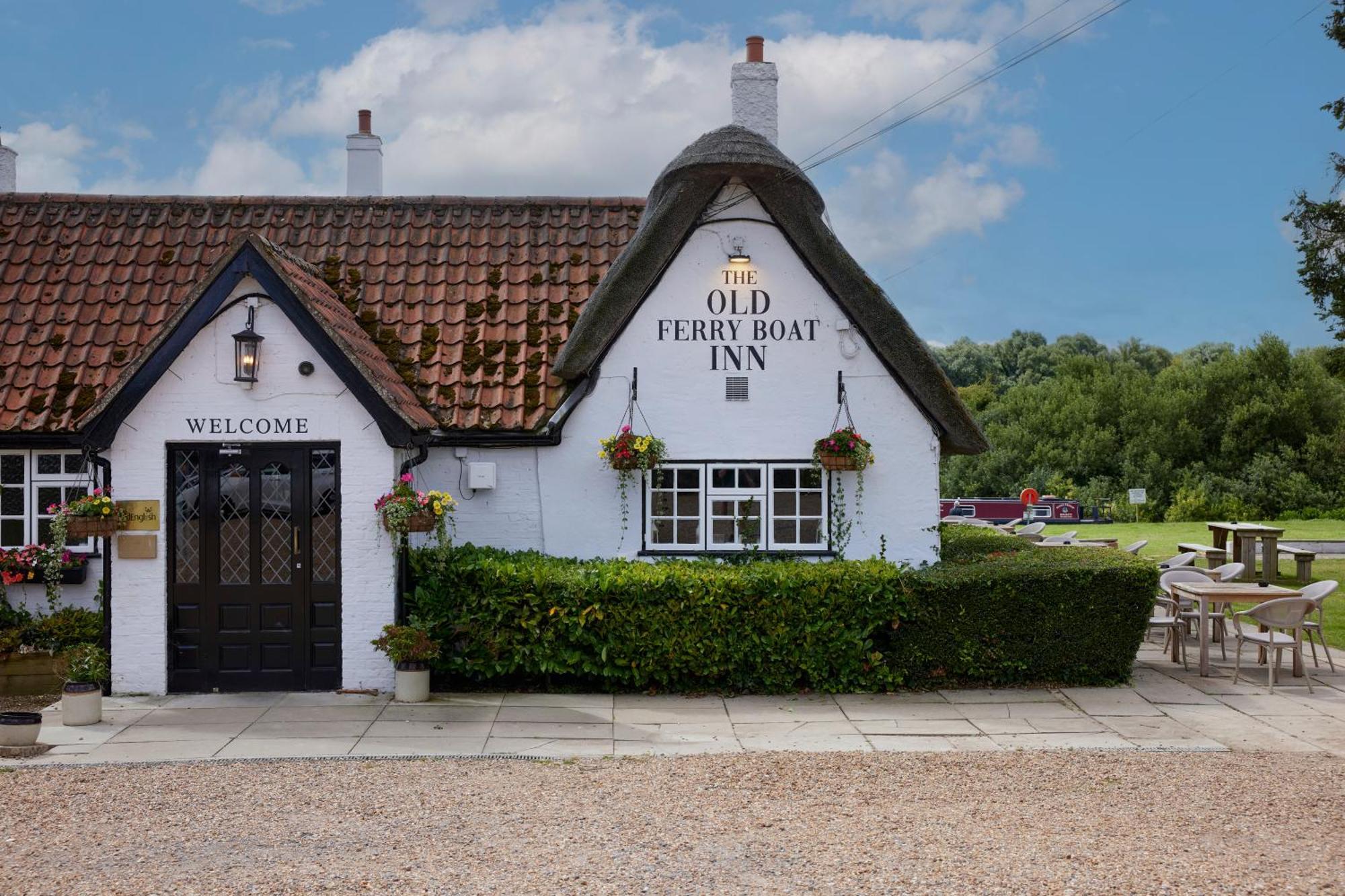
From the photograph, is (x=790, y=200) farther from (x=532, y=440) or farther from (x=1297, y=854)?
(x=1297, y=854)

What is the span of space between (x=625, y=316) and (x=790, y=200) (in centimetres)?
222

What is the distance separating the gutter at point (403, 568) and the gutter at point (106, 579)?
2.71 metres

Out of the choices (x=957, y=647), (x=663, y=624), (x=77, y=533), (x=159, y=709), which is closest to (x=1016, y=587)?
(x=957, y=647)

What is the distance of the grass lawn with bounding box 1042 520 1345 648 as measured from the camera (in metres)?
17.8

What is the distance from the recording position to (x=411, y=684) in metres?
10.8

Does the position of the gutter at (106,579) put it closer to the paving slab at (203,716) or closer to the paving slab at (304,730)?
the paving slab at (203,716)

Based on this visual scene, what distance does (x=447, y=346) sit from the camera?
13.2m

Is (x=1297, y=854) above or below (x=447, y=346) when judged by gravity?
below

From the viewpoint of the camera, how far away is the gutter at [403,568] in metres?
11.1

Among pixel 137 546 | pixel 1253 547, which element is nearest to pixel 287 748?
pixel 137 546

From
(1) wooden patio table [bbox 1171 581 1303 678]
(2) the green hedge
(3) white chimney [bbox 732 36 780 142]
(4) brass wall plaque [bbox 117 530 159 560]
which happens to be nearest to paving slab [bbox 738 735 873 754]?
(2) the green hedge

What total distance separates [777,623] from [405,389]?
15.5 ft

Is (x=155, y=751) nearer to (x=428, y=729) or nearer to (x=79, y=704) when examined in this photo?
(x=79, y=704)

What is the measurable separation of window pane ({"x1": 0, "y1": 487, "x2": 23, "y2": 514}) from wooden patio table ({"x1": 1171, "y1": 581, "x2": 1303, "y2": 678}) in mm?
12488
